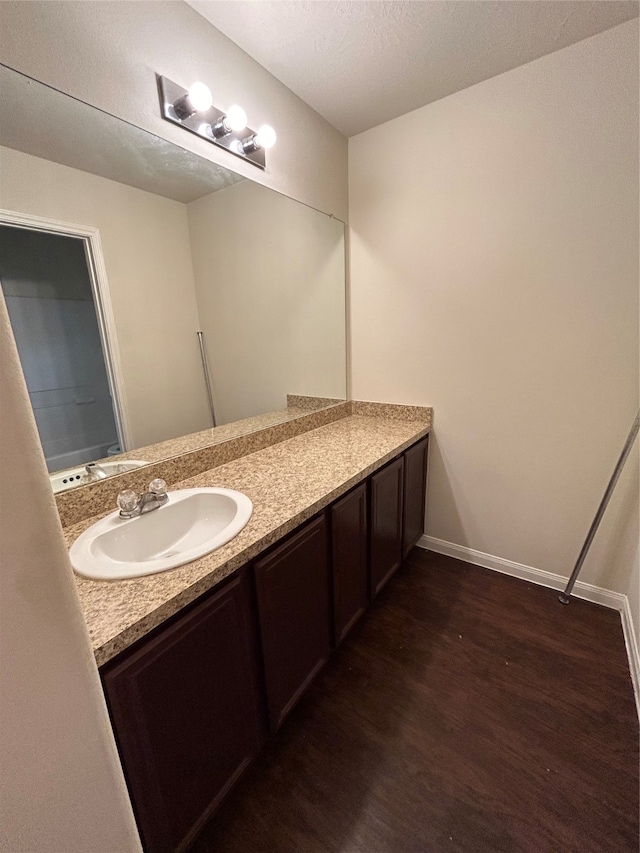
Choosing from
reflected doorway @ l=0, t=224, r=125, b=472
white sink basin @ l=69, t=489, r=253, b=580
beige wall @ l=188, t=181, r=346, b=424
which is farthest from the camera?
beige wall @ l=188, t=181, r=346, b=424

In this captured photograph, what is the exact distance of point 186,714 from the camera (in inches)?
32.4

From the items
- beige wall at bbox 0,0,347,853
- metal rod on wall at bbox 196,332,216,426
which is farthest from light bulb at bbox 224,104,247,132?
metal rod on wall at bbox 196,332,216,426

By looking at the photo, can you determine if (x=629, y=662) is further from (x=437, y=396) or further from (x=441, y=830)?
(x=437, y=396)

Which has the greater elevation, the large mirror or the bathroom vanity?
the large mirror

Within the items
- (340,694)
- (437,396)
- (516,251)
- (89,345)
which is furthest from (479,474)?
(89,345)

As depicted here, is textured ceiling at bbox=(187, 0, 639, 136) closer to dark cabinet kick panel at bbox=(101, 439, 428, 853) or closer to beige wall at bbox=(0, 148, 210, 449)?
beige wall at bbox=(0, 148, 210, 449)

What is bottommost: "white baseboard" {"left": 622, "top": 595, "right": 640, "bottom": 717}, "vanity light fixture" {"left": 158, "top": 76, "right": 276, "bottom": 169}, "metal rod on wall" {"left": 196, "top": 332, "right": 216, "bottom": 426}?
"white baseboard" {"left": 622, "top": 595, "right": 640, "bottom": 717}

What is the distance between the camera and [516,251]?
1626mm

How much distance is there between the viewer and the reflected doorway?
98cm

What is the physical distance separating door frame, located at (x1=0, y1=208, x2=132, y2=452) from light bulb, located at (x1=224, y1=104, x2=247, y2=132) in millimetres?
659

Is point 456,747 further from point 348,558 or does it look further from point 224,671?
point 224,671

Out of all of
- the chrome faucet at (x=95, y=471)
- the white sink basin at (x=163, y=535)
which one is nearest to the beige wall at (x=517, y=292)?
the white sink basin at (x=163, y=535)

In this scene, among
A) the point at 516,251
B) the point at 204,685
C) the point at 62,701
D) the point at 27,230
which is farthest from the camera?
the point at 516,251

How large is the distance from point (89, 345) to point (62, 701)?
1.02 m
